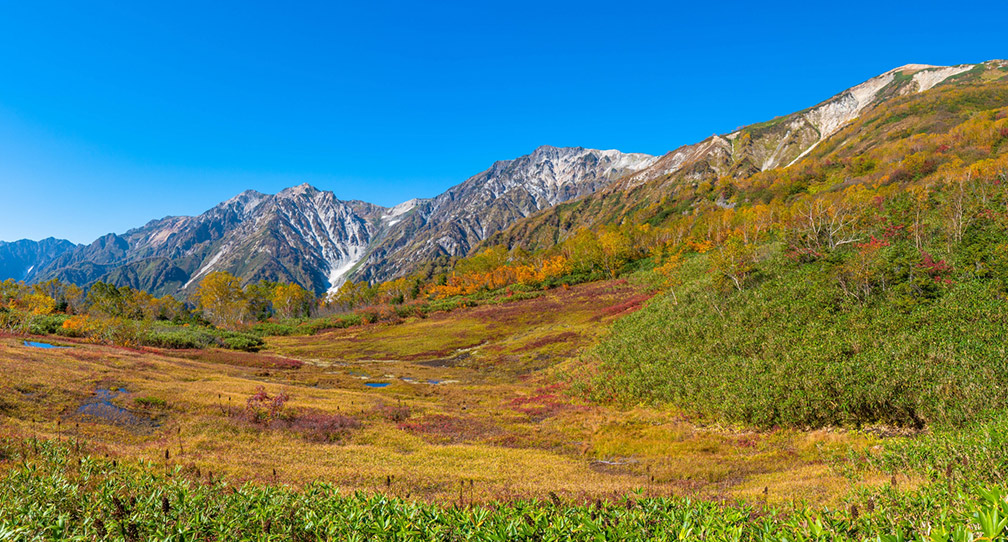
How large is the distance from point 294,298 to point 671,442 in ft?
547

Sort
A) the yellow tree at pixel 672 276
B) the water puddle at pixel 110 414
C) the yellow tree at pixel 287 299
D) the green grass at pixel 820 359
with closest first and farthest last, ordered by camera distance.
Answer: the green grass at pixel 820 359 → the water puddle at pixel 110 414 → the yellow tree at pixel 672 276 → the yellow tree at pixel 287 299

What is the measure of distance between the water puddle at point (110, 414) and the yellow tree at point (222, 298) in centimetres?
11067

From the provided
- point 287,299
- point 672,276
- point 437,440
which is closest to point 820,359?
point 437,440

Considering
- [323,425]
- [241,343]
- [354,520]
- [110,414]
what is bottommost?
[323,425]

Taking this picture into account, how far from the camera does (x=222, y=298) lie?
392 feet

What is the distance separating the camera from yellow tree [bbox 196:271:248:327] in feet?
385

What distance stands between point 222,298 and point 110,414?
11859 centimetres

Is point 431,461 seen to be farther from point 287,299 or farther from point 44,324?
point 287,299

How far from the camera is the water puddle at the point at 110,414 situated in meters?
19.9

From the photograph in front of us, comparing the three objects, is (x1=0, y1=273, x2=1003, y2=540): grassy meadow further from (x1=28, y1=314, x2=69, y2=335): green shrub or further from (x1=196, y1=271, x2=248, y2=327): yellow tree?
(x1=196, y1=271, x2=248, y2=327): yellow tree

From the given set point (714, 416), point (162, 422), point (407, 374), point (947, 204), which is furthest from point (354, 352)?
point (947, 204)

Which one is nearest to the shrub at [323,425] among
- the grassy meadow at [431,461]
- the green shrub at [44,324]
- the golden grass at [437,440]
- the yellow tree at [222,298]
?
the grassy meadow at [431,461]

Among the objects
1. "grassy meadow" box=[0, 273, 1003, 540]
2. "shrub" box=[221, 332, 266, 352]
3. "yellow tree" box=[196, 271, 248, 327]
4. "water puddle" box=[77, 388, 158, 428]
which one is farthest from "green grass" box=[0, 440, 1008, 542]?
"yellow tree" box=[196, 271, 248, 327]

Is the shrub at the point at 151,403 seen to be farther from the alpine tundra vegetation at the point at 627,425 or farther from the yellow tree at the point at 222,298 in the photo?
the yellow tree at the point at 222,298
